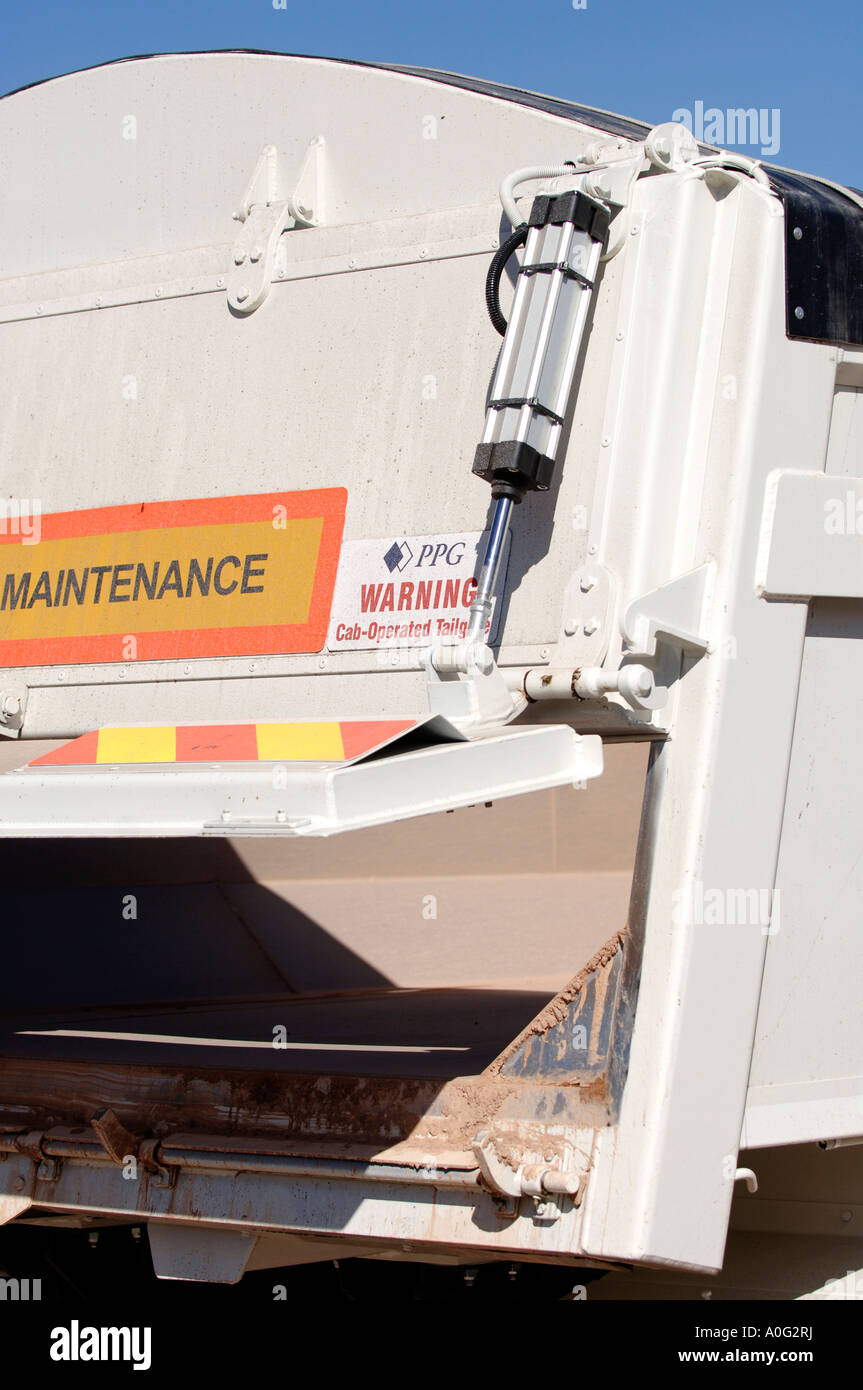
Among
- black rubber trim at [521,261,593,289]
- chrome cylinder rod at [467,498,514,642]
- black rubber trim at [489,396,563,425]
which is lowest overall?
chrome cylinder rod at [467,498,514,642]

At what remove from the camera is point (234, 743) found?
2.73m

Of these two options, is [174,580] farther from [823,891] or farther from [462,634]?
[823,891]

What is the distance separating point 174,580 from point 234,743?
710 millimetres

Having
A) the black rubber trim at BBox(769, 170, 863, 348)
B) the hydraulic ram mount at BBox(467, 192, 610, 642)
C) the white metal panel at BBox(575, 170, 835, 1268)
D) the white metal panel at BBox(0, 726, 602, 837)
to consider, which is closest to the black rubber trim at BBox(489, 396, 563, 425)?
the hydraulic ram mount at BBox(467, 192, 610, 642)

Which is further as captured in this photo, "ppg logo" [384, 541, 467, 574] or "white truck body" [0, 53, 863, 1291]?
"ppg logo" [384, 541, 467, 574]

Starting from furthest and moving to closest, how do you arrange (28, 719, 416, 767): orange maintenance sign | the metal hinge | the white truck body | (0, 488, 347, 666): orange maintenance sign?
1. the metal hinge
2. (0, 488, 347, 666): orange maintenance sign
3. the white truck body
4. (28, 719, 416, 767): orange maintenance sign

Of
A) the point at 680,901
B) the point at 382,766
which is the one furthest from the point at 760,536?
the point at 382,766

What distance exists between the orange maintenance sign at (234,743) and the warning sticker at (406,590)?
247mm

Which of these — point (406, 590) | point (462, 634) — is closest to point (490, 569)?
point (462, 634)

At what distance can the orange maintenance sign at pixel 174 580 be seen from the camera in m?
3.14

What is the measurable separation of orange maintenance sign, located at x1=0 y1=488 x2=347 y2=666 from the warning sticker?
5cm

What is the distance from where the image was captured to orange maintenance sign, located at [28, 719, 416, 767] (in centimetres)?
253

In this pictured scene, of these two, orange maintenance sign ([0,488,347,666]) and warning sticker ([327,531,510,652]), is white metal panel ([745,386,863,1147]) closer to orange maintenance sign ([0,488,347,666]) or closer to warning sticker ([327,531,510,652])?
warning sticker ([327,531,510,652])

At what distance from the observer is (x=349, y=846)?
5.97 m
